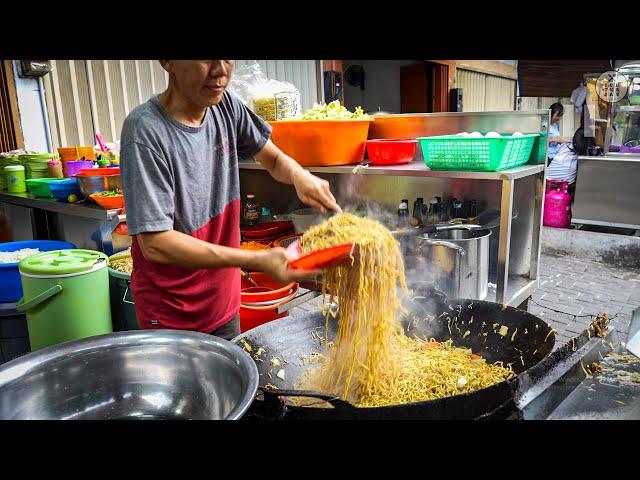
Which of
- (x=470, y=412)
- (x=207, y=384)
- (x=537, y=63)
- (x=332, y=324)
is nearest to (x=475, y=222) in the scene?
(x=332, y=324)

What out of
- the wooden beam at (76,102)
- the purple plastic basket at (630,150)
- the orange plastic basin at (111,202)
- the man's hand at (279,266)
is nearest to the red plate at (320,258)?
the man's hand at (279,266)

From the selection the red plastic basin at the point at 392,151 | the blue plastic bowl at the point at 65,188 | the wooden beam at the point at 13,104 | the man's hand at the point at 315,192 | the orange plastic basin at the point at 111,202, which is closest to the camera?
the man's hand at the point at 315,192

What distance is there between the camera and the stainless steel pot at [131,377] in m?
1.47

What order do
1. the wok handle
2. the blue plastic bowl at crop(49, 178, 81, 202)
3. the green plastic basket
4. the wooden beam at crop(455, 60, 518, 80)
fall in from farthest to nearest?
the wooden beam at crop(455, 60, 518, 80) < the blue plastic bowl at crop(49, 178, 81, 202) < the green plastic basket < the wok handle

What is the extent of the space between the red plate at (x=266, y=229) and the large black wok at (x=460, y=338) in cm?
192

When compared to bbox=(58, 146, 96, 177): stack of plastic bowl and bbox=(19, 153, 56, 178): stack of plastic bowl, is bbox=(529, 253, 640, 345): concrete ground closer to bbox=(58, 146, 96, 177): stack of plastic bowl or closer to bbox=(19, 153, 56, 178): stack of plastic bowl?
bbox=(58, 146, 96, 177): stack of plastic bowl

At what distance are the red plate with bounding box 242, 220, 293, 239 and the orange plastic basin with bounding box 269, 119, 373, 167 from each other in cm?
85

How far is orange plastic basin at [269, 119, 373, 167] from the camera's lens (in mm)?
3477

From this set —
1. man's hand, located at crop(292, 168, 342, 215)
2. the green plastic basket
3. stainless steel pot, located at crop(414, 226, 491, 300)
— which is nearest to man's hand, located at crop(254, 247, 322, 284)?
man's hand, located at crop(292, 168, 342, 215)

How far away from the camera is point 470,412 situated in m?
1.56

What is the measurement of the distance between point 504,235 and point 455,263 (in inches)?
13.7

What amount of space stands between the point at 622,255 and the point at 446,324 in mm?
6104

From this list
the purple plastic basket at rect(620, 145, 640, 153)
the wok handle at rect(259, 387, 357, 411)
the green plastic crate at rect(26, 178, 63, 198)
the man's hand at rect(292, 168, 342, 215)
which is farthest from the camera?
the purple plastic basket at rect(620, 145, 640, 153)

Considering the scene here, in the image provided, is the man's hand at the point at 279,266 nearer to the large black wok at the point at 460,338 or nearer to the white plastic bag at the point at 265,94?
the large black wok at the point at 460,338
